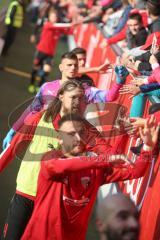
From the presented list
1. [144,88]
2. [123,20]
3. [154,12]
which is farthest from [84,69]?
[123,20]

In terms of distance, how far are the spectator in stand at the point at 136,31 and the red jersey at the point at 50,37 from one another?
210 inches

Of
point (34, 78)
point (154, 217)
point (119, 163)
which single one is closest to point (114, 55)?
point (34, 78)

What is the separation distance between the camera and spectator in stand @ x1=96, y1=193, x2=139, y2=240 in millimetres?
3516

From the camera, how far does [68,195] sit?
16.3 feet

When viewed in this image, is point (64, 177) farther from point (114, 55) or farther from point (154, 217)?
point (114, 55)

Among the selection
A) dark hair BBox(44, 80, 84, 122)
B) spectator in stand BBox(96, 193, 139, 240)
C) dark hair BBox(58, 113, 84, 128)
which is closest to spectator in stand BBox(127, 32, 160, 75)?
dark hair BBox(44, 80, 84, 122)

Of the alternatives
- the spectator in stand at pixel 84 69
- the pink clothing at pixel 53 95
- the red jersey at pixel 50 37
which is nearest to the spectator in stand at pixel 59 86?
the pink clothing at pixel 53 95

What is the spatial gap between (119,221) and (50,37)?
38.8ft

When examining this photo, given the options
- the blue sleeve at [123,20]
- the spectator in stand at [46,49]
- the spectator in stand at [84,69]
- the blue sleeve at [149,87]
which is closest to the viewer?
the blue sleeve at [149,87]

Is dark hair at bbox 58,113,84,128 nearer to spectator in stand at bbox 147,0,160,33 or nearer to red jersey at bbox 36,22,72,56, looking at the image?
spectator in stand at bbox 147,0,160,33

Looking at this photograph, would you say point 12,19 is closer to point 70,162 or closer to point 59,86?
point 59,86

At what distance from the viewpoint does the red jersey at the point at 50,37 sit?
48.8 feet

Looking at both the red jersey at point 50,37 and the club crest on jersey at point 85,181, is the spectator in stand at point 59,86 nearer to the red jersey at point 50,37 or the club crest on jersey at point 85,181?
the club crest on jersey at point 85,181

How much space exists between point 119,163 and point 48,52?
33.7ft
